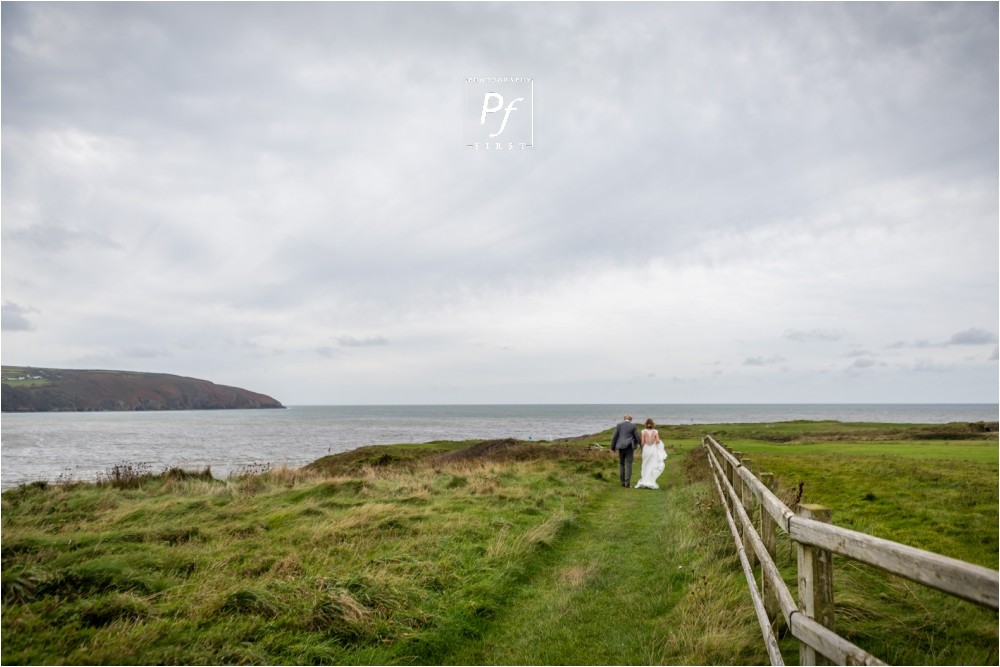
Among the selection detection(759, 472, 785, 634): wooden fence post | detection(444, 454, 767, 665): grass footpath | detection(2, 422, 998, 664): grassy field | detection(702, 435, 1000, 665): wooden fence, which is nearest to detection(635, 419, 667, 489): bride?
detection(2, 422, 998, 664): grassy field

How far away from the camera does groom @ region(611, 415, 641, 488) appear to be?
17.7 m

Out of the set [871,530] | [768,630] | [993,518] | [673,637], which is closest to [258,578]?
[673,637]

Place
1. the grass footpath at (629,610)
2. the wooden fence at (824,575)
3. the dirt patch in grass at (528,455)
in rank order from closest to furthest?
the wooden fence at (824,575), the grass footpath at (629,610), the dirt patch in grass at (528,455)

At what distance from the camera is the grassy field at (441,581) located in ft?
17.6

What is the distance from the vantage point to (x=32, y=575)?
21.3ft

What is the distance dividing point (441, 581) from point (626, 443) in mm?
11418

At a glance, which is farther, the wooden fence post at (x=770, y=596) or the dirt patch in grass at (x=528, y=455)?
the dirt patch in grass at (x=528, y=455)

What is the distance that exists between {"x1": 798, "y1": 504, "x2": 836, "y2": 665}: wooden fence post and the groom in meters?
13.7

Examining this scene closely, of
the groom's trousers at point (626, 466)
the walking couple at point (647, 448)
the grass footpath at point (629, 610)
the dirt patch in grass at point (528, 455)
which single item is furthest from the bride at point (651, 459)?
the grass footpath at point (629, 610)

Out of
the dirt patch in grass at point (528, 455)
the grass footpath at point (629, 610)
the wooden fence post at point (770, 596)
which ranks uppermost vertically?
the wooden fence post at point (770, 596)

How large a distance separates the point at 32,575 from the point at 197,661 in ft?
9.88

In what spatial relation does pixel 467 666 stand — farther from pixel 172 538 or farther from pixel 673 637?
pixel 172 538

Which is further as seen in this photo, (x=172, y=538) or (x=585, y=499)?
(x=585, y=499)

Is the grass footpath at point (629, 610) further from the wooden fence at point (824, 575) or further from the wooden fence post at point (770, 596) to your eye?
the wooden fence at point (824, 575)
